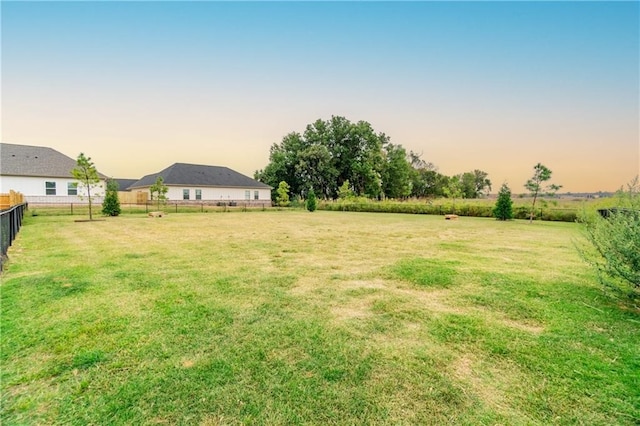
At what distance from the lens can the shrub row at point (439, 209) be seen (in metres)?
18.2

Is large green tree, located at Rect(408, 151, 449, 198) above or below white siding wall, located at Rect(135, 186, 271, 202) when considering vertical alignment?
above

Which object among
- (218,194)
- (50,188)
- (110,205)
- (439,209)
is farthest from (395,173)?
(50,188)

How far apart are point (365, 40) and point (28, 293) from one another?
15.4m

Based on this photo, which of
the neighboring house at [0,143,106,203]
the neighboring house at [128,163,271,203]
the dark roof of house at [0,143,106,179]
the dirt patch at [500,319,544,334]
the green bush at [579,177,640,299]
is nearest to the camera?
A: the dirt patch at [500,319,544,334]

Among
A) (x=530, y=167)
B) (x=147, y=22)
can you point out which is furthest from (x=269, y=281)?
(x=530, y=167)

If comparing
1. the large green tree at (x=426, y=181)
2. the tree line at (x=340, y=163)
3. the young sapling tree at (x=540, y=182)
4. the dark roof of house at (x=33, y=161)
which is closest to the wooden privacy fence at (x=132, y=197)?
the dark roof of house at (x=33, y=161)

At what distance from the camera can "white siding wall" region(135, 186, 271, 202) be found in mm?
30375

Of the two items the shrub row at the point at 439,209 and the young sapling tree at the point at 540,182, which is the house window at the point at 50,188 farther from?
the young sapling tree at the point at 540,182

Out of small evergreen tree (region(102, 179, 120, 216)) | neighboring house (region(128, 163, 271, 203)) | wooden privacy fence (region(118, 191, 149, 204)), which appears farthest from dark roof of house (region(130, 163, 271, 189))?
small evergreen tree (region(102, 179, 120, 216))

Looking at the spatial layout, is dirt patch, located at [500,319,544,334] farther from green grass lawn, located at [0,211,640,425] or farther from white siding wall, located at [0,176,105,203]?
white siding wall, located at [0,176,105,203]

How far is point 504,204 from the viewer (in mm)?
17969

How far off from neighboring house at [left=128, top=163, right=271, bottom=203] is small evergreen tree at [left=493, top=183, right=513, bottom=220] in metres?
26.3

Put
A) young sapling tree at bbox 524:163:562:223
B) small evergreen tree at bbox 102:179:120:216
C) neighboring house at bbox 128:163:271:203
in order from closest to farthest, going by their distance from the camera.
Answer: young sapling tree at bbox 524:163:562:223 < small evergreen tree at bbox 102:179:120:216 < neighboring house at bbox 128:163:271:203

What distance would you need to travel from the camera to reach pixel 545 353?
237 cm
